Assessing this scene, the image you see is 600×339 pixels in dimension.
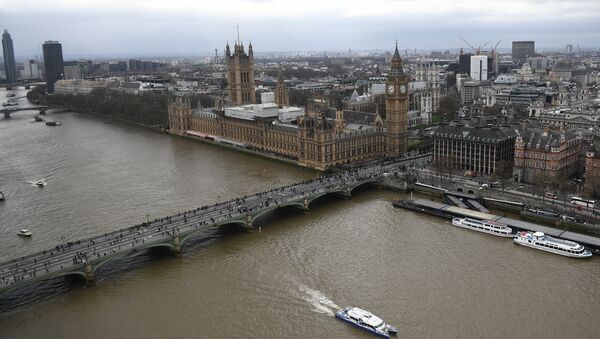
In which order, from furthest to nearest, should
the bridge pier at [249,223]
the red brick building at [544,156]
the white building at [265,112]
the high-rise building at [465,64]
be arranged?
1. the high-rise building at [465,64]
2. the white building at [265,112]
3. the red brick building at [544,156]
4. the bridge pier at [249,223]

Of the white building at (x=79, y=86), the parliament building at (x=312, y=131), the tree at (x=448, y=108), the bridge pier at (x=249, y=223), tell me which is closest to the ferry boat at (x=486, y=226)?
the bridge pier at (x=249, y=223)

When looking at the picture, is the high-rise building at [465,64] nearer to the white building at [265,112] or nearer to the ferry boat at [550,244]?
the white building at [265,112]

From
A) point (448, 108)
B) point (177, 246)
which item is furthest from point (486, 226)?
point (448, 108)

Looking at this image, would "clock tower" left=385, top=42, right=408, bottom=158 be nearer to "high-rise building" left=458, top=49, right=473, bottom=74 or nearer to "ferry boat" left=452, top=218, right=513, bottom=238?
"ferry boat" left=452, top=218, right=513, bottom=238

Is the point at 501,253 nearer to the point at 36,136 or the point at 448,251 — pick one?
the point at 448,251

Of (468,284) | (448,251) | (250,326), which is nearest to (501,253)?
(448,251)

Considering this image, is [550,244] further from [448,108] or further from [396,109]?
[448,108]
